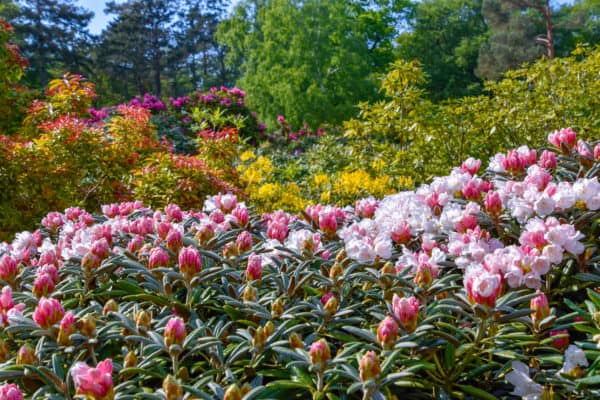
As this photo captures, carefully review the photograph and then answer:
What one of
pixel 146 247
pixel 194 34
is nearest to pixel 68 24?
pixel 194 34

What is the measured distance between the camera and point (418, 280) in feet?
4.58

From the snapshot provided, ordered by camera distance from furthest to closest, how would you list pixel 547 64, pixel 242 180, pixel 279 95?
pixel 279 95, pixel 547 64, pixel 242 180

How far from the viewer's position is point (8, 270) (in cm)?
169

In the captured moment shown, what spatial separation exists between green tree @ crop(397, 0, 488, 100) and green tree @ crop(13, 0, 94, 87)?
19.7m

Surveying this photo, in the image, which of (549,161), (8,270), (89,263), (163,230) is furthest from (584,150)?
(8,270)

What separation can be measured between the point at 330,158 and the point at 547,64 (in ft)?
8.38

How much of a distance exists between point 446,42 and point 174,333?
105ft

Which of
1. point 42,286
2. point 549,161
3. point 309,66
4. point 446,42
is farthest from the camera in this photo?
point 446,42

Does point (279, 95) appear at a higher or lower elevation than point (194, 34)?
lower

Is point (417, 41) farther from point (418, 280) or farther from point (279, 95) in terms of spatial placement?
point (418, 280)

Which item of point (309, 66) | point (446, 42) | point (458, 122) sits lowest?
point (458, 122)

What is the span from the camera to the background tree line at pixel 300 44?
17.5m

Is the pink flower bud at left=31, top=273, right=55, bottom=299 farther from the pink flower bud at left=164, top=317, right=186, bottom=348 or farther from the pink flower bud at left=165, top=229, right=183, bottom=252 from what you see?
the pink flower bud at left=164, top=317, right=186, bottom=348

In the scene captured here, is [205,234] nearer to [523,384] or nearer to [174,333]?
[174,333]
